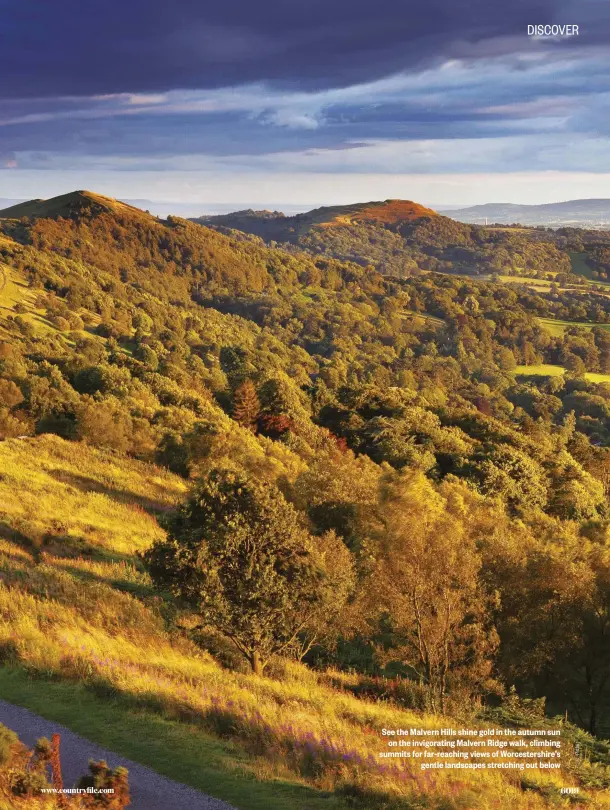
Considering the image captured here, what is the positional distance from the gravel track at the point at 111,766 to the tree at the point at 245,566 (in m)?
4.90

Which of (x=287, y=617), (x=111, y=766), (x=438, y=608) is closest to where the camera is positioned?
(x=111, y=766)

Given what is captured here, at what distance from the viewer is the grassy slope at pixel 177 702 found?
9.52 m

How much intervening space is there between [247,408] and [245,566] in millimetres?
46499

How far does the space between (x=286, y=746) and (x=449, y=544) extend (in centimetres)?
1004

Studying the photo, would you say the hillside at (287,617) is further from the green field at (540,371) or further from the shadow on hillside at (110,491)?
the green field at (540,371)

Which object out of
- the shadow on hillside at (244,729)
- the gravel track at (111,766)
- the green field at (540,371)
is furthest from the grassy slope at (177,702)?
the green field at (540,371)

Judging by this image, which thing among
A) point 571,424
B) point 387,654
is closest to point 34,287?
point 571,424

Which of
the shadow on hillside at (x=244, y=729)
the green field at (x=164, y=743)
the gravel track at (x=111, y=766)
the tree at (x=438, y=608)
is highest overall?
the gravel track at (x=111, y=766)

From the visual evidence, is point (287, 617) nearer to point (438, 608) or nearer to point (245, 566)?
point (245, 566)

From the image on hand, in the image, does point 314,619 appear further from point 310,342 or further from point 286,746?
point 310,342

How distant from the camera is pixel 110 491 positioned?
1282 inches

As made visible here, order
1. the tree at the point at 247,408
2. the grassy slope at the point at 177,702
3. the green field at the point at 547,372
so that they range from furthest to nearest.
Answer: the green field at the point at 547,372 < the tree at the point at 247,408 < the grassy slope at the point at 177,702

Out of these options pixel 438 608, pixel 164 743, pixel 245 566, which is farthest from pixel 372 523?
pixel 164 743

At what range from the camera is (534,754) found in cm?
1314
